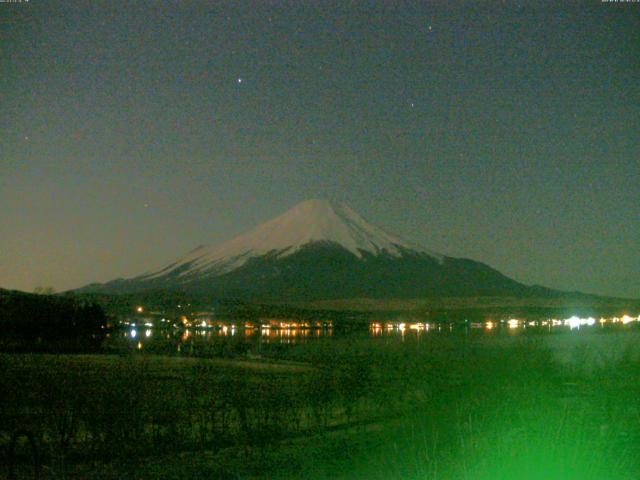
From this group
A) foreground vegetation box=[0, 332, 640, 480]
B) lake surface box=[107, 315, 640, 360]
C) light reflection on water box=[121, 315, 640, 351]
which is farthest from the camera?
light reflection on water box=[121, 315, 640, 351]

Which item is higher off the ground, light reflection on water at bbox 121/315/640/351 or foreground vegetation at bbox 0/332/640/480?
light reflection on water at bbox 121/315/640/351

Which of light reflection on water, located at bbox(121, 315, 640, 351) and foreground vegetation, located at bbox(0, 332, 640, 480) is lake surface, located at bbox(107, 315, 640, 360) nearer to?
light reflection on water, located at bbox(121, 315, 640, 351)

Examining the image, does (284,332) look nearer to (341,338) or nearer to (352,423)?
(341,338)

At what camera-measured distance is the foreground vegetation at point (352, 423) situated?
9.55m

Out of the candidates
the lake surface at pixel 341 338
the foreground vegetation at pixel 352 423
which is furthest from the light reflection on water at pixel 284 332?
the foreground vegetation at pixel 352 423

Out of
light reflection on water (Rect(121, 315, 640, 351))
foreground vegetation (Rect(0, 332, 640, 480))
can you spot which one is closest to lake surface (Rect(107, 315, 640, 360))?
light reflection on water (Rect(121, 315, 640, 351))

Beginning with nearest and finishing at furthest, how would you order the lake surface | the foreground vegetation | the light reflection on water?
the foreground vegetation → the lake surface → the light reflection on water

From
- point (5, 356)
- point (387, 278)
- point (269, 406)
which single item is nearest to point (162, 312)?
point (387, 278)

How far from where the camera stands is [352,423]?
15.4 m

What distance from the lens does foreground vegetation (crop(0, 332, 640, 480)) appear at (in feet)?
31.3

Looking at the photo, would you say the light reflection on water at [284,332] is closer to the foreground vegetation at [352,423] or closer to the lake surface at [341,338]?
the lake surface at [341,338]

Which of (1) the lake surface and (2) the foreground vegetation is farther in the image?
(1) the lake surface

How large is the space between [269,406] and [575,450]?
807 cm

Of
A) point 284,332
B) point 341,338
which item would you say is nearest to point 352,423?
point 341,338
